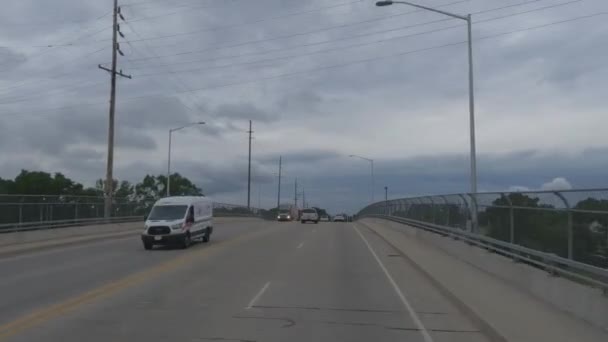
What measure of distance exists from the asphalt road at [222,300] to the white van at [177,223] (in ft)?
13.3

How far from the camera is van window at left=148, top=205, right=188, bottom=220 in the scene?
29172 mm

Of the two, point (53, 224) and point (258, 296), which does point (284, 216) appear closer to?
point (53, 224)

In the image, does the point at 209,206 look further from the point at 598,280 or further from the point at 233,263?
the point at 598,280

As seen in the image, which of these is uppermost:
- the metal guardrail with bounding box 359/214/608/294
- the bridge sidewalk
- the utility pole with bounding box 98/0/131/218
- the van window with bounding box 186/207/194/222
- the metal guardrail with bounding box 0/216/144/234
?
the utility pole with bounding box 98/0/131/218

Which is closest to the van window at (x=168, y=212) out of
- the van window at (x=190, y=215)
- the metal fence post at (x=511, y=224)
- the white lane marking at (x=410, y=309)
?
the van window at (x=190, y=215)

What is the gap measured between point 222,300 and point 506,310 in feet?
17.3

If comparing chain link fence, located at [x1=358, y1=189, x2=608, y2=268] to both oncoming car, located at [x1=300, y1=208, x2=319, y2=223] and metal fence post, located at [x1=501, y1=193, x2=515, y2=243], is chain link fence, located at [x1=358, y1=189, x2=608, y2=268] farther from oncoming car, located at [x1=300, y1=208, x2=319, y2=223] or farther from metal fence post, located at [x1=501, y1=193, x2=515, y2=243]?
oncoming car, located at [x1=300, y1=208, x2=319, y2=223]

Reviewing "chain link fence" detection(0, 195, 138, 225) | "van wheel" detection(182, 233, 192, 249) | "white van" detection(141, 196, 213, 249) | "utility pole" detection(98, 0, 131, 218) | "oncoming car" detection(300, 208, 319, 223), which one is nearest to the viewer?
"white van" detection(141, 196, 213, 249)

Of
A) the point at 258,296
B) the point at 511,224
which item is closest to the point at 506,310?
the point at 511,224

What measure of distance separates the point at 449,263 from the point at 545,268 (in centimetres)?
719

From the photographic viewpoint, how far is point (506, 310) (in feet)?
37.6

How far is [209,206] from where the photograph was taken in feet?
112

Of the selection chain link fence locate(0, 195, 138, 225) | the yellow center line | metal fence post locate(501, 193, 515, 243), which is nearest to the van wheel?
the yellow center line

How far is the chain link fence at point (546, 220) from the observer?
10.9 metres
